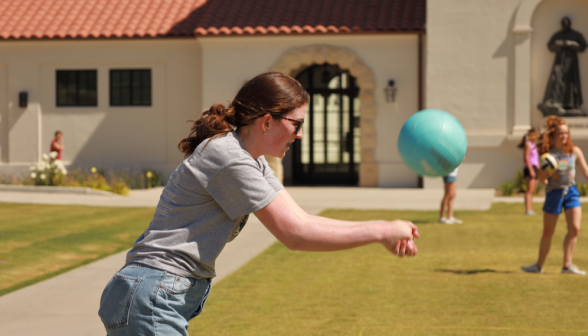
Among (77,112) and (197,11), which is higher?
(197,11)

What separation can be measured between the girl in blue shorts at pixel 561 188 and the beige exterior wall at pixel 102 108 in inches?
613

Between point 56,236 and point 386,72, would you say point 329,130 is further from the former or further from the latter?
point 56,236

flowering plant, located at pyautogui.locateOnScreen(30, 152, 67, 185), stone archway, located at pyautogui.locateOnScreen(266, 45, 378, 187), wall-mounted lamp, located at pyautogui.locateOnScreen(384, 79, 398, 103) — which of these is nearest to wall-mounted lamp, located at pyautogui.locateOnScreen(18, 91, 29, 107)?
flowering plant, located at pyautogui.locateOnScreen(30, 152, 67, 185)

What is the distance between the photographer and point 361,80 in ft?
69.5

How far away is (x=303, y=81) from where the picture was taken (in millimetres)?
23219

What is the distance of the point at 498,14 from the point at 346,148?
652 cm

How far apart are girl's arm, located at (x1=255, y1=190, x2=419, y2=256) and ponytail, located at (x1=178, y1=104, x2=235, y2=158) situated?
14.6 inches

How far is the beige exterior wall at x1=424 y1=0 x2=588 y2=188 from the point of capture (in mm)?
19719

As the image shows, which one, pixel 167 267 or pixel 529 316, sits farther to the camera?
pixel 529 316

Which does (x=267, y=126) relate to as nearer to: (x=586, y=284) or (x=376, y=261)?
(x=586, y=284)

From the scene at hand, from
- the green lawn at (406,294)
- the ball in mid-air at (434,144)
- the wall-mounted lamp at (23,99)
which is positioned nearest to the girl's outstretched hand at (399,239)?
the ball in mid-air at (434,144)

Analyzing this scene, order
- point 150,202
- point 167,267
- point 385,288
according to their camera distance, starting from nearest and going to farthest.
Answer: point 167,267
point 385,288
point 150,202

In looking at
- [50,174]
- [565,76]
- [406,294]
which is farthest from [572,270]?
[50,174]

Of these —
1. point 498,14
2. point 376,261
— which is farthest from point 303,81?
point 376,261
